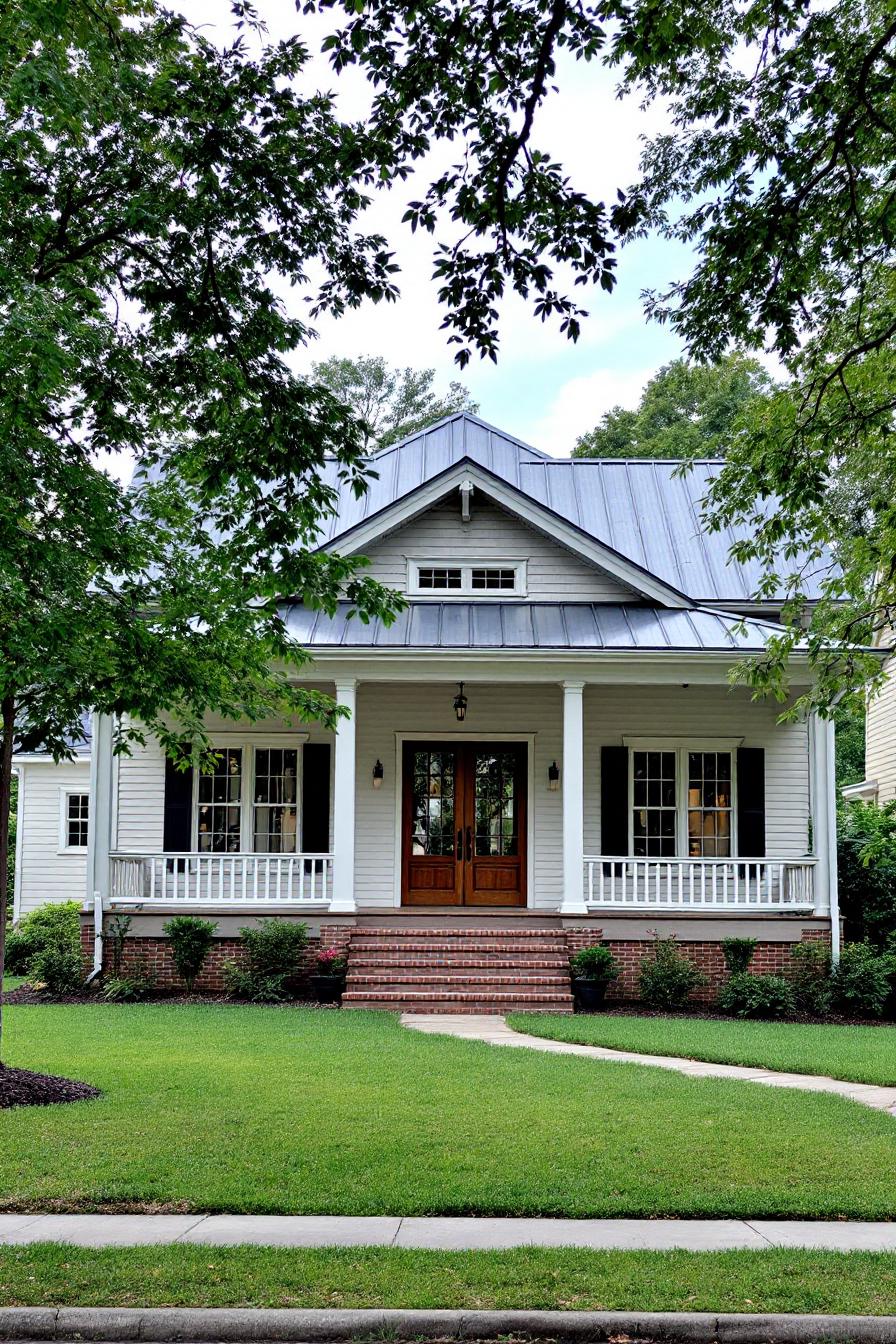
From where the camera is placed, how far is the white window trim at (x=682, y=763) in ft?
57.3

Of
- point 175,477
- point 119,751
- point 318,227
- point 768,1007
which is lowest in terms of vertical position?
point 768,1007

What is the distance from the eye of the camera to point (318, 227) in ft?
25.9

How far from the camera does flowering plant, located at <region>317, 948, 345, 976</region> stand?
48.4 ft

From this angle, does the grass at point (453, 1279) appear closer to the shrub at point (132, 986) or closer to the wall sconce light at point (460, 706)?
the shrub at point (132, 986)

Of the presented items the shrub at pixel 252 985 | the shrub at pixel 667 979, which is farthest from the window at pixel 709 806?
the shrub at pixel 252 985

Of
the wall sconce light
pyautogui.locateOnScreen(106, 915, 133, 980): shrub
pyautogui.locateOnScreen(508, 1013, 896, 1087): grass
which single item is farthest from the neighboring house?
pyautogui.locateOnScreen(508, 1013, 896, 1087): grass

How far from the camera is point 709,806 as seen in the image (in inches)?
693

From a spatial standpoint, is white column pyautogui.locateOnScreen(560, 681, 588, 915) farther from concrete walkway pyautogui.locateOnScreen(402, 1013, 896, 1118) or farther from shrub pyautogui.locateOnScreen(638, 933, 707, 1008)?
concrete walkway pyautogui.locateOnScreen(402, 1013, 896, 1118)

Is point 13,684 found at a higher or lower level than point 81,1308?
higher

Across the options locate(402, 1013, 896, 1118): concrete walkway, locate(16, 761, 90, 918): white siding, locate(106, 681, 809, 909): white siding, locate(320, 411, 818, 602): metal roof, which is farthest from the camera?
locate(16, 761, 90, 918): white siding

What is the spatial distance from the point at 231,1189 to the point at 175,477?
5354 mm

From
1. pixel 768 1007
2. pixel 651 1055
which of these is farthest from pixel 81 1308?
pixel 768 1007

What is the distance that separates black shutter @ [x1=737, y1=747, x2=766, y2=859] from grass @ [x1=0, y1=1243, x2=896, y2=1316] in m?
11.7

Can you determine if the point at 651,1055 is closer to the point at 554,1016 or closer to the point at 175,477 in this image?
the point at 554,1016
